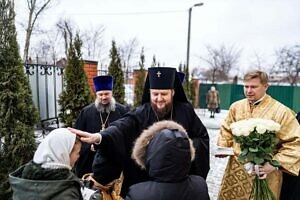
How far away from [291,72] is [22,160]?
3120cm

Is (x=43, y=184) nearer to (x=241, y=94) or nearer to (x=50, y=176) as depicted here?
(x=50, y=176)

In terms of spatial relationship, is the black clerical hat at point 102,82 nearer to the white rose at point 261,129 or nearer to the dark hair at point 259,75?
the dark hair at point 259,75

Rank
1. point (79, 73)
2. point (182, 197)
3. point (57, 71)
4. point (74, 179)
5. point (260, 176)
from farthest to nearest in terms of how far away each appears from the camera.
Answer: point (57, 71)
point (79, 73)
point (260, 176)
point (74, 179)
point (182, 197)

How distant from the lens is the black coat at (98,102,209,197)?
2541 mm

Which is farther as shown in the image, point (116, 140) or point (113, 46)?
point (113, 46)

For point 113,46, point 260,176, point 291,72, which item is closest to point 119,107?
point 260,176

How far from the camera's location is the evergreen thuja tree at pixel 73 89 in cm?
562

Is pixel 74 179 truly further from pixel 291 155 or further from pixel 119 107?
pixel 119 107

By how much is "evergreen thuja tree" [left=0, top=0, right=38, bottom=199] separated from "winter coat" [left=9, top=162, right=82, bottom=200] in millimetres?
2353

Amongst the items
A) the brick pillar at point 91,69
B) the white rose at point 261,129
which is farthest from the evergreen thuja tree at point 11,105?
the brick pillar at point 91,69

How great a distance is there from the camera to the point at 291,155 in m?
2.88

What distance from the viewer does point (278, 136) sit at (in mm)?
2963

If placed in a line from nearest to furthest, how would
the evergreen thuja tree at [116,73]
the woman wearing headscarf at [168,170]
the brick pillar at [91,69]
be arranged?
the woman wearing headscarf at [168,170] < the evergreen thuja tree at [116,73] < the brick pillar at [91,69]

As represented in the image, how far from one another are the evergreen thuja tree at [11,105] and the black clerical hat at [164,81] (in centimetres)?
182
